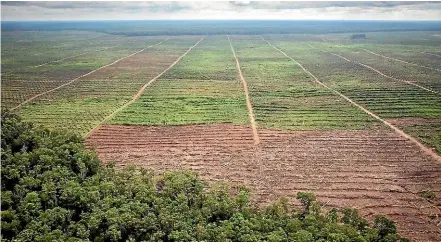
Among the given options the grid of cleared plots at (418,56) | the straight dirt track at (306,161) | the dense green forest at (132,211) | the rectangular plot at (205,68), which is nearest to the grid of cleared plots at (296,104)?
the straight dirt track at (306,161)

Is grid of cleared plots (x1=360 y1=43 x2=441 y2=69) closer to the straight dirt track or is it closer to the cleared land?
the cleared land

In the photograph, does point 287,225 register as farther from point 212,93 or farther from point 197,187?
point 212,93

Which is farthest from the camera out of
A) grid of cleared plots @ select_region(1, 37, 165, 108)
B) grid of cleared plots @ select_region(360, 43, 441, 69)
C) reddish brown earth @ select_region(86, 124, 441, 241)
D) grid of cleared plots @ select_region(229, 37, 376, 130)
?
grid of cleared plots @ select_region(360, 43, 441, 69)

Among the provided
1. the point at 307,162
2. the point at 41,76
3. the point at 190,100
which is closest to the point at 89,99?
the point at 190,100

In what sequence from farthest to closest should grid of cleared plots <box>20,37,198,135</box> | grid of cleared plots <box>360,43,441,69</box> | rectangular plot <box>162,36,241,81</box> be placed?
grid of cleared plots <box>360,43,441,69</box> → rectangular plot <box>162,36,241,81</box> → grid of cleared plots <box>20,37,198,135</box>

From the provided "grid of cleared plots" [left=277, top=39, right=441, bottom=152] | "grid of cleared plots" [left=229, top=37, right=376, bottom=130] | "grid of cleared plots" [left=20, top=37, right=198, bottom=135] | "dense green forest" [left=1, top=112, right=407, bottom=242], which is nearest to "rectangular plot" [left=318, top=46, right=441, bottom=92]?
"grid of cleared plots" [left=277, top=39, right=441, bottom=152]
